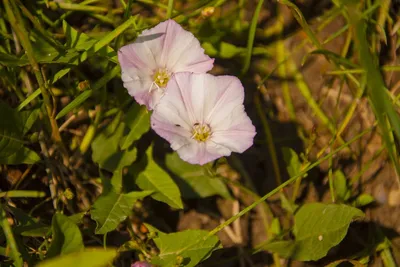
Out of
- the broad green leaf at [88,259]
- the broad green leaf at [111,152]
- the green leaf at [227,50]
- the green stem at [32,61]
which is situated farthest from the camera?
the green leaf at [227,50]

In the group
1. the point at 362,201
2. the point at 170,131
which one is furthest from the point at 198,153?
the point at 362,201

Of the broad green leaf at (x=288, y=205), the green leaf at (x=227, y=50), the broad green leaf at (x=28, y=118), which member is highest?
the green leaf at (x=227, y=50)

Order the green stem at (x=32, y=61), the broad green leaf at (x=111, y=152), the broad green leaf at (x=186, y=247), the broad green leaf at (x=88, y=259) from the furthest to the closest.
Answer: the broad green leaf at (x=111, y=152), the broad green leaf at (x=186, y=247), the green stem at (x=32, y=61), the broad green leaf at (x=88, y=259)

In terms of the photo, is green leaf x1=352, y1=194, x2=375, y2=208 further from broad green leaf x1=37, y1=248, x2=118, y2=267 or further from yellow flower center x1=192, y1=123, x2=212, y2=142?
broad green leaf x1=37, y1=248, x2=118, y2=267

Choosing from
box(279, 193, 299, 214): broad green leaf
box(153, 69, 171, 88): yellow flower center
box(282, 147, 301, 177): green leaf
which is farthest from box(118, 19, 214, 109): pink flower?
box(279, 193, 299, 214): broad green leaf

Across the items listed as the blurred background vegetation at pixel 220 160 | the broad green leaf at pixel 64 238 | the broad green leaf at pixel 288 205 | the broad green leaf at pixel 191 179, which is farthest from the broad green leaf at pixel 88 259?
the broad green leaf at pixel 288 205

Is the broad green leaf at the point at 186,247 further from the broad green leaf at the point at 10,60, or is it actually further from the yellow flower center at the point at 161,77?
the broad green leaf at the point at 10,60
